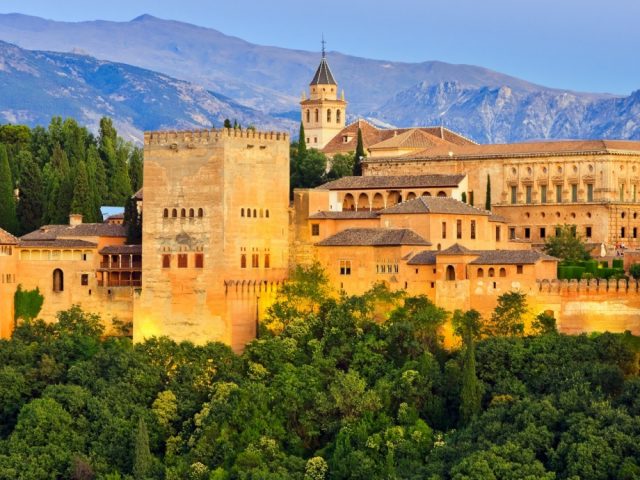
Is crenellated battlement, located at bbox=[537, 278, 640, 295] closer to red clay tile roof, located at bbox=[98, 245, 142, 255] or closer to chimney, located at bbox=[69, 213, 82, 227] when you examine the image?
red clay tile roof, located at bbox=[98, 245, 142, 255]

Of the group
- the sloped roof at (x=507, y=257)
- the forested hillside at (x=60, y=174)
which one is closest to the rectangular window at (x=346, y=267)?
the sloped roof at (x=507, y=257)

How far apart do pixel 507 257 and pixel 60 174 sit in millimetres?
22874

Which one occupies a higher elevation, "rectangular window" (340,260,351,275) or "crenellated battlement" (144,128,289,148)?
"crenellated battlement" (144,128,289,148)

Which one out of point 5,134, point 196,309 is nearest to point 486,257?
point 196,309

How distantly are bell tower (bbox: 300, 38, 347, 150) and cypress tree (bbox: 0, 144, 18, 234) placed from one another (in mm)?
24001

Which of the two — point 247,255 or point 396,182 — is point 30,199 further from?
point 247,255

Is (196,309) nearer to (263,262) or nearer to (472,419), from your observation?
(263,262)

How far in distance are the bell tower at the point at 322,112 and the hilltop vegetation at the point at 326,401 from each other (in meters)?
33.8

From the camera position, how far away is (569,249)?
57.0m

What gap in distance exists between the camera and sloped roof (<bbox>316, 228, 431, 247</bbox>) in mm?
51281

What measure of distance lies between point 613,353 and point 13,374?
18506 millimetres

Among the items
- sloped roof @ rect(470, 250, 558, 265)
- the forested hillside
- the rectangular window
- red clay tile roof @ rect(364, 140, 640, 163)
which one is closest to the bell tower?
the forested hillside

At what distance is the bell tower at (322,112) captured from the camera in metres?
85.5

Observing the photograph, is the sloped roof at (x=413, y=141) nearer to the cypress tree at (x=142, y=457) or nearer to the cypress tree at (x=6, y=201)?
the cypress tree at (x=6, y=201)
